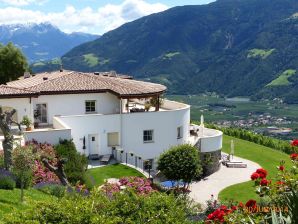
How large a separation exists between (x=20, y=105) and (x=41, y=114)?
2432mm

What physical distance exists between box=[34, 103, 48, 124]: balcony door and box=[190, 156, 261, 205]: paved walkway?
1228cm

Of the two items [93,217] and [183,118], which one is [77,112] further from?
[93,217]

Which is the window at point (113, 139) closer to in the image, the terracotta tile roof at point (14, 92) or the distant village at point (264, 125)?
the terracotta tile roof at point (14, 92)

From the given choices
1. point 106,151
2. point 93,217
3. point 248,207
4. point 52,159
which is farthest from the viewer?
point 106,151

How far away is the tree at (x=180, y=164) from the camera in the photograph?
102 ft

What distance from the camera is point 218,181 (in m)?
37.1

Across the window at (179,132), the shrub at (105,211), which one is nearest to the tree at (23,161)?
the shrub at (105,211)

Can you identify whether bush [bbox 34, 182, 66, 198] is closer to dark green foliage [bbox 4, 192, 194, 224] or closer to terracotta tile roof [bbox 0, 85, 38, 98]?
dark green foliage [bbox 4, 192, 194, 224]

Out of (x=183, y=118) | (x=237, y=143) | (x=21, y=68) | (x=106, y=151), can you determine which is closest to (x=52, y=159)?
(x=106, y=151)

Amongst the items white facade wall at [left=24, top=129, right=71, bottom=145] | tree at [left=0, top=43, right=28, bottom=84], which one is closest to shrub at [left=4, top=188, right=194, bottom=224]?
white facade wall at [left=24, top=129, right=71, bottom=145]

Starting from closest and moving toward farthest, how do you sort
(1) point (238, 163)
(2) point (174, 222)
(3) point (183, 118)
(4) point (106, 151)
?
(2) point (174, 222)
(4) point (106, 151)
(3) point (183, 118)
(1) point (238, 163)

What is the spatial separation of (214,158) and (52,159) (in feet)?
54.3

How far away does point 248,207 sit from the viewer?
40.2 feet

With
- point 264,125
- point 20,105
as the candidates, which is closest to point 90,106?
point 20,105
